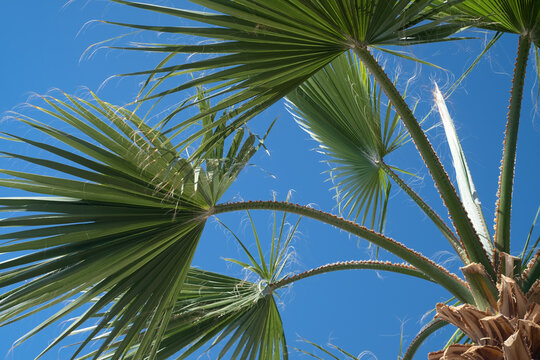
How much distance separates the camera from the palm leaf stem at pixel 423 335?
1.95 meters

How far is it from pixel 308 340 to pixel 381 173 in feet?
2.71

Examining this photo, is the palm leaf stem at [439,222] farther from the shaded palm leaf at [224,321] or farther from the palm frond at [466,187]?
the shaded palm leaf at [224,321]

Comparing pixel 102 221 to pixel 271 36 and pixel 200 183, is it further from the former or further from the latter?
pixel 271 36

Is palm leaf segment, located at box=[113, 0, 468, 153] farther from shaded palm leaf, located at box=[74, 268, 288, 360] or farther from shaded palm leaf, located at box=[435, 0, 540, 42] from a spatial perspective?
shaded palm leaf, located at box=[74, 268, 288, 360]

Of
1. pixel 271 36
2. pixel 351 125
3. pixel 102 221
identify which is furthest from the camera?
pixel 351 125

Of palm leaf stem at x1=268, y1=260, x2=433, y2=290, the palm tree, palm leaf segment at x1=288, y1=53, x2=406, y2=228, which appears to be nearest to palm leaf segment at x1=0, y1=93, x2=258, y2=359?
the palm tree

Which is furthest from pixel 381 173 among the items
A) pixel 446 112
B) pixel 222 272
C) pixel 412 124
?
pixel 412 124

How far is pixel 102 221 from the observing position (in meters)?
1.71

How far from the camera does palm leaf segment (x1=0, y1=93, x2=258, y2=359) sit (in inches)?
63.4

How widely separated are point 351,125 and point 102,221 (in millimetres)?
1222

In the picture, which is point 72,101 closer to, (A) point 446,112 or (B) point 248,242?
(B) point 248,242

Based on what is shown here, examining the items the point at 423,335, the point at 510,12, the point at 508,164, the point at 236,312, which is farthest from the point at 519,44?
the point at 236,312

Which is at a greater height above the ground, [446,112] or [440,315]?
[446,112]

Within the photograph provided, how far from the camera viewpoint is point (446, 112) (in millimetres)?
2096
